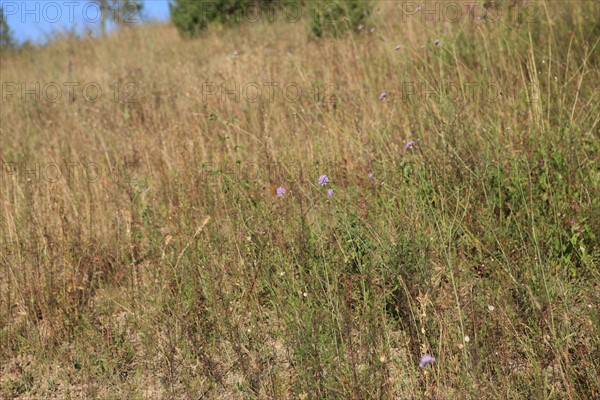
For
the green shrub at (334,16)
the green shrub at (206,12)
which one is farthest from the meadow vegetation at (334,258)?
the green shrub at (206,12)

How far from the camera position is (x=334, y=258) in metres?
2.62

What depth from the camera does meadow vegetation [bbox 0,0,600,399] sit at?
2160 mm

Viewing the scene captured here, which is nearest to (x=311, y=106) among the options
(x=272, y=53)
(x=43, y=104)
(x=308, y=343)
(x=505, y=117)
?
(x=505, y=117)

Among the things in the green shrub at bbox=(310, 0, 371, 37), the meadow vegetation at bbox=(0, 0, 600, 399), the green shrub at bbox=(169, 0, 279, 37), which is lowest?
the meadow vegetation at bbox=(0, 0, 600, 399)

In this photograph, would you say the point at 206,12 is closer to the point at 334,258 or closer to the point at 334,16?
the point at 334,16

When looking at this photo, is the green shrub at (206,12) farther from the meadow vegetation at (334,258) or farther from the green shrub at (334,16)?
the meadow vegetation at (334,258)

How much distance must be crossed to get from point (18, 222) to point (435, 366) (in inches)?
102

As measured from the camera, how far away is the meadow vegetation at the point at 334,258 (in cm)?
216

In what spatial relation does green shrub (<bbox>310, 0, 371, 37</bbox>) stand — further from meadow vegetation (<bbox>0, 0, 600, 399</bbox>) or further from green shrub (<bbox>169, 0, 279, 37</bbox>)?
green shrub (<bbox>169, 0, 279, 37</bbox>)

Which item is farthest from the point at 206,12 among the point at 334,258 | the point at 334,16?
the point at 334,258

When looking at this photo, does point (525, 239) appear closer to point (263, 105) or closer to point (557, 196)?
point (557, 196)

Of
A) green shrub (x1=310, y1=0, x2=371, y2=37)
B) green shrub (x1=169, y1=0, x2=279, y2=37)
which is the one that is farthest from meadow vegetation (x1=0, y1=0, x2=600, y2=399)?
green shrub (x1=169, y1=0, x2=279, y2=37)

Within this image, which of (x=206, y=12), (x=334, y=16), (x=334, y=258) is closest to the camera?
(x=334, y=258)

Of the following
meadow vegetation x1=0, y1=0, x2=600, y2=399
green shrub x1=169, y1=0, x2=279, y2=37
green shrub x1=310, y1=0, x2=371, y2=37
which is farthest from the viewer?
green shrub x1=169, y1=0, x2=279, y2=37
